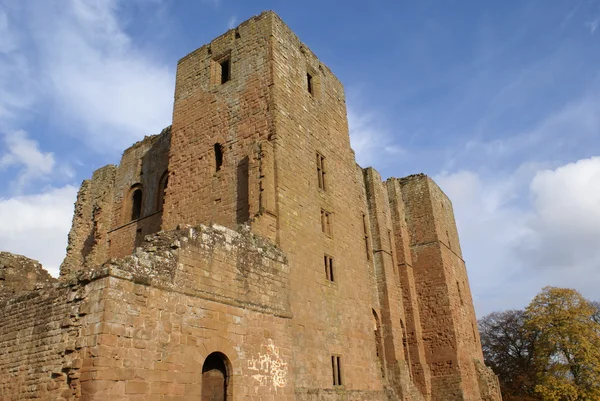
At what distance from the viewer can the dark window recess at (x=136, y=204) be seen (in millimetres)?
20422

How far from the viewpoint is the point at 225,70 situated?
658 inches

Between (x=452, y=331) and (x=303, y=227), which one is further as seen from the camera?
(x=452, y=331)

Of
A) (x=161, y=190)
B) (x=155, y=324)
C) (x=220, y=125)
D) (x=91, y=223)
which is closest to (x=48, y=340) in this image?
(x=155, y=324)

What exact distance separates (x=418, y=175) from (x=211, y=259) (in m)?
18.0

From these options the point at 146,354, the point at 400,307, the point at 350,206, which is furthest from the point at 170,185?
the point at 400,307

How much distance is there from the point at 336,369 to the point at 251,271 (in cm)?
405

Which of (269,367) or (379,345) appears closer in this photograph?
(269,367)

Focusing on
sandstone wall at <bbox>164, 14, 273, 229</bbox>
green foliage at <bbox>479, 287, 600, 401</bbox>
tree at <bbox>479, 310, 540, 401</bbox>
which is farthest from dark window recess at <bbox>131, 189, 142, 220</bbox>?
tree at <bbox>479, 310, 540, 401</bbox>

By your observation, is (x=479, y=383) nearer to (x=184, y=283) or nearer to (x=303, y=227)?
(x=303, y=227)

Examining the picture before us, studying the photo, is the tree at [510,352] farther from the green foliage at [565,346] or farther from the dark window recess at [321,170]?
the dark window recess at [321,170]

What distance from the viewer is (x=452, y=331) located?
2156 centimetres

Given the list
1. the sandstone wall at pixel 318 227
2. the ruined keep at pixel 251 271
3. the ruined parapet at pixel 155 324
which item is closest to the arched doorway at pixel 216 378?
the ruined keep at pixel 251 271

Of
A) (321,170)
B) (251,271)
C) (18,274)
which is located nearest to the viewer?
(251,271)

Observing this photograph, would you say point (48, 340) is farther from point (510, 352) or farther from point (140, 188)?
point (510, 352)
